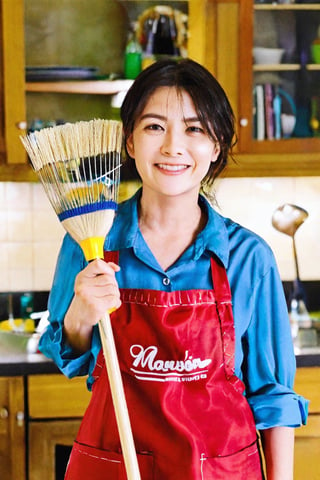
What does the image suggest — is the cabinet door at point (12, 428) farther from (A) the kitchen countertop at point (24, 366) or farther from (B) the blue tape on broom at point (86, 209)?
(B) the blue tape on broom at point (86, 209)

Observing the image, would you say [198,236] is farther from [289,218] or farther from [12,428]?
[289,218]

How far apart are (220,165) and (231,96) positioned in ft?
4.44

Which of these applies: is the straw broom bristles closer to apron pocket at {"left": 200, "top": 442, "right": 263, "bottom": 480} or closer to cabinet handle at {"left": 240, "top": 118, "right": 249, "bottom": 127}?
apron pocket at {"left": 200, "top": 442, "right": 263, "bottom": 480}

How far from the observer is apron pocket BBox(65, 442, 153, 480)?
110 cm

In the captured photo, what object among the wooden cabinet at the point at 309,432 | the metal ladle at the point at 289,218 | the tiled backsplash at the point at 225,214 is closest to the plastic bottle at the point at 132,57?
the tiled backsplash at the point at 225,214

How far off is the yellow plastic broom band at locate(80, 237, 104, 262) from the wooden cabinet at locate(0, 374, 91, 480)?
1.35 m

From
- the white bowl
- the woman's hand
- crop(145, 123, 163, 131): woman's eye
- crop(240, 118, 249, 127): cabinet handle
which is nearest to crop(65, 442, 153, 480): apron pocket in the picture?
the woman's hand

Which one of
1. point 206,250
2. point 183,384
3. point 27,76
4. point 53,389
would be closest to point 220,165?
point 206,250

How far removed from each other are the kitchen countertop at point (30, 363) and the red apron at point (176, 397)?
45.4 inches

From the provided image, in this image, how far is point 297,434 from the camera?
94.2 inches

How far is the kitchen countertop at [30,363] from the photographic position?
2.29 m

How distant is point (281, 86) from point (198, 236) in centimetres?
160

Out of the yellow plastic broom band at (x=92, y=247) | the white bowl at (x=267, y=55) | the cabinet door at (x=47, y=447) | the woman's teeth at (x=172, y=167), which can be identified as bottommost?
the cabinet door at (x=47, y=447)

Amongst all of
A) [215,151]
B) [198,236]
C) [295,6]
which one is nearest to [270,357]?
[198,236]
